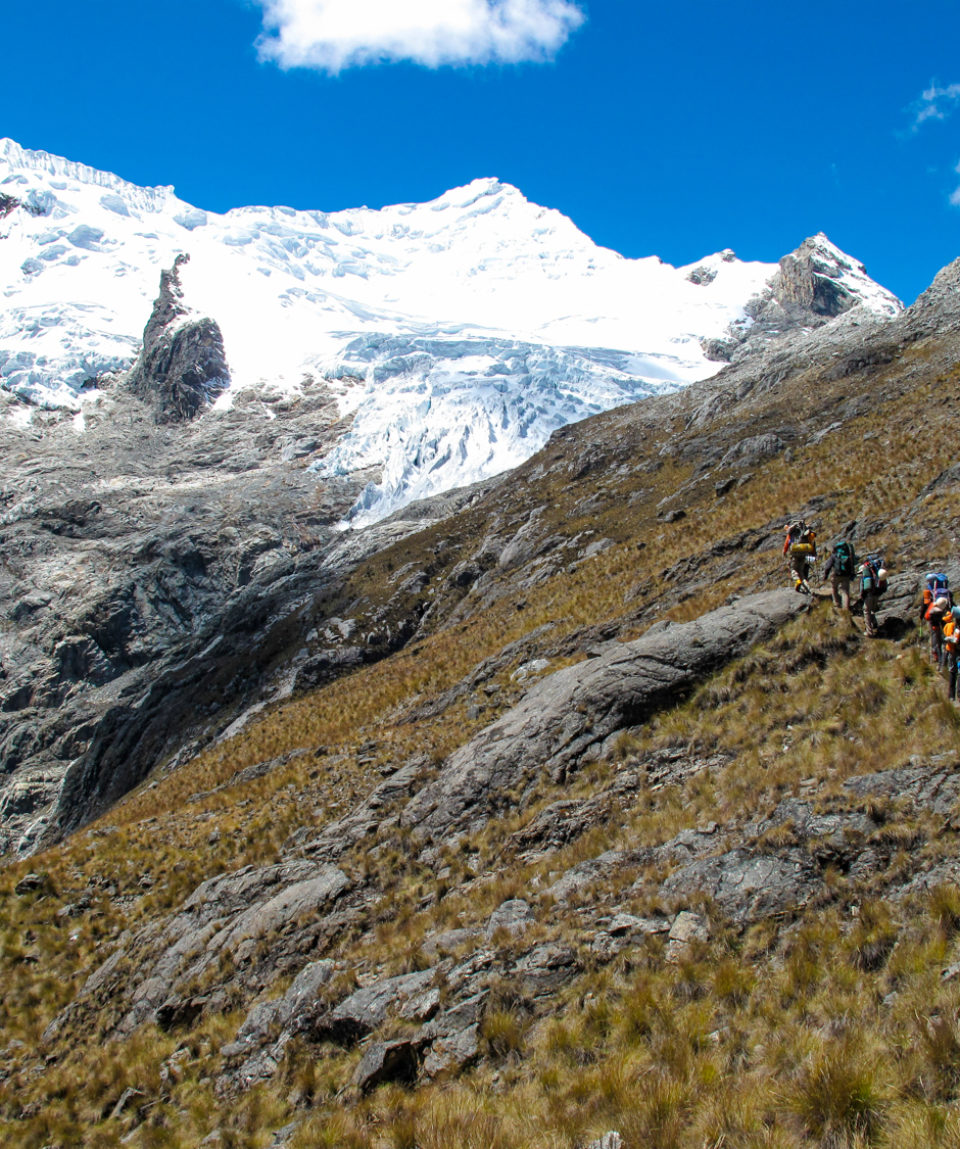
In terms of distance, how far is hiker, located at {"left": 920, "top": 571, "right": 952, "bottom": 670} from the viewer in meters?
10.4

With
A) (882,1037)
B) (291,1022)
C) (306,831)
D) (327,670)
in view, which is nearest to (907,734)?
(882,1037)

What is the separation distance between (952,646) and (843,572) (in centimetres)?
414

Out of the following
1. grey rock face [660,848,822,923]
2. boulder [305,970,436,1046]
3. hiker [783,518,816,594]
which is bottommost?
boulder [305,970,436,1046]

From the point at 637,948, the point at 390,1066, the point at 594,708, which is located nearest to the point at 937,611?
the point at 594,708

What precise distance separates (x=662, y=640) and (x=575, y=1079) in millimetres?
10487

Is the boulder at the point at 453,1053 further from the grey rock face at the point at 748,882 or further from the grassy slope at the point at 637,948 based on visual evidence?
the grey rock face at the point at 748,882

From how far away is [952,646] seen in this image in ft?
32.7

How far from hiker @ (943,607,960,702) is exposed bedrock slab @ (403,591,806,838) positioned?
4.47 m

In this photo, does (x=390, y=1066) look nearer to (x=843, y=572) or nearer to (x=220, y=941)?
(x=220, y=941)

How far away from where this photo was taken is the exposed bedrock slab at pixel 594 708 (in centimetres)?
1421

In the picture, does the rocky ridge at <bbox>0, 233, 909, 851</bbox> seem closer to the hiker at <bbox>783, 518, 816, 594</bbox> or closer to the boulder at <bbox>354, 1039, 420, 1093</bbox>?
the hiker at <bbox>783, 518, 816, 594</bbox>

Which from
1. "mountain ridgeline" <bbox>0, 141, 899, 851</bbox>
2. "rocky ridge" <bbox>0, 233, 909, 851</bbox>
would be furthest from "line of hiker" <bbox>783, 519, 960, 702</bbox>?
"mountain ridgeline" <bbox>0, 141, 899, 851</bbox>

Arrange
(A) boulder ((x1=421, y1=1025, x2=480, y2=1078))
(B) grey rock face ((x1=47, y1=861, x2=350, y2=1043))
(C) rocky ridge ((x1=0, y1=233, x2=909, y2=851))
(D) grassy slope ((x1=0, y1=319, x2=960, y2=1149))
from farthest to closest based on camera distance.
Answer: (C) rocky ridge ((x1=0, y1=233, x2=909, y2=851)) < (B) grey rock face ((x1=47, y1=861, x2=350, y2=1043)) < (A) boulder ((x1=421, y1=1025, x2=480, y2=1078)) < (D) grassy slope ((x1=0, y1=319, x2=960, y2=1149))

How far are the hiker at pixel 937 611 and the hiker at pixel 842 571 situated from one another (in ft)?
8.22
